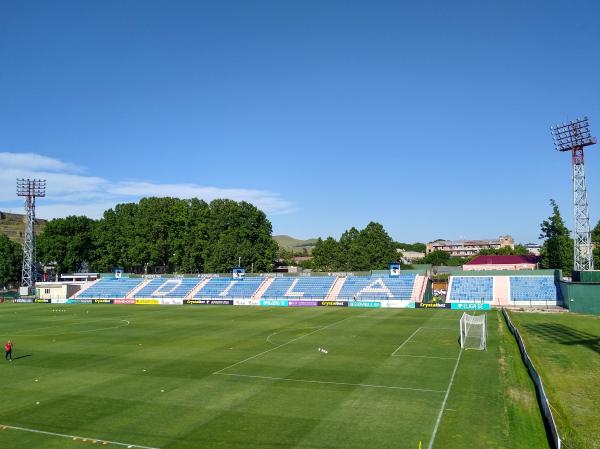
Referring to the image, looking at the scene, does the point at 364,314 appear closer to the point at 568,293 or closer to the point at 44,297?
the point at 568,293

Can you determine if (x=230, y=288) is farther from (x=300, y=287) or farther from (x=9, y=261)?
(x=9, y=261)

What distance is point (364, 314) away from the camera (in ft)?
185

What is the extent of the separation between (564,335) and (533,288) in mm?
26294

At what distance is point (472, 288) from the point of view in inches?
2594

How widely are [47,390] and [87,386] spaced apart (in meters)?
1.84

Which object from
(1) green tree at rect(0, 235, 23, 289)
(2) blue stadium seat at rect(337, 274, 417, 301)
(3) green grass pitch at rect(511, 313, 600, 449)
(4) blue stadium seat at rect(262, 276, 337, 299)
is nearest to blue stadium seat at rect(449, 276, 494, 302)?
(2) blue stadium seat at rect(337, 274, 417, 301)

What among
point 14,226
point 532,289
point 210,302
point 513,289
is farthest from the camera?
point 14,226

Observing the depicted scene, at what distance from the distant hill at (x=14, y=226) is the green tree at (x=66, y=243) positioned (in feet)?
170

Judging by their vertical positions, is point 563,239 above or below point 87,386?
above

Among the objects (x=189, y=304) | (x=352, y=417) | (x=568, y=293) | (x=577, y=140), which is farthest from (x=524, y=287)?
(x=352, y=417)

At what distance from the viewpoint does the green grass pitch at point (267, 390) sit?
1736cm

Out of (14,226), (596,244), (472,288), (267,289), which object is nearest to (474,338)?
(472,288)

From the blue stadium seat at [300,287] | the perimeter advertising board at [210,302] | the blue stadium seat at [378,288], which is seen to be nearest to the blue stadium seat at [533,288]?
the blue stadium seat at [378,288]

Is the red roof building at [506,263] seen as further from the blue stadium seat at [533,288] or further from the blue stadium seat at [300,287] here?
the blue stadium seat at [300,287]
